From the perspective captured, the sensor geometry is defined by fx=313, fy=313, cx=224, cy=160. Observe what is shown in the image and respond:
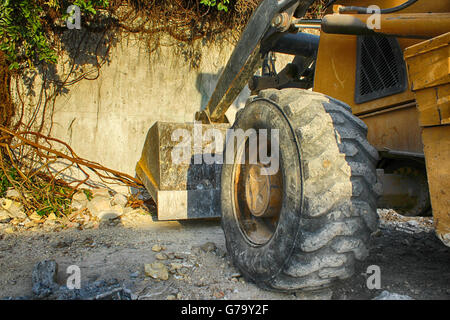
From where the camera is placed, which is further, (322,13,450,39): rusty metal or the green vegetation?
the green vegetation

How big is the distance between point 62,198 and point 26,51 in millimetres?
2205

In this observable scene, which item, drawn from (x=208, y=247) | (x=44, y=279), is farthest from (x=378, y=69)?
(x=44, y=279)

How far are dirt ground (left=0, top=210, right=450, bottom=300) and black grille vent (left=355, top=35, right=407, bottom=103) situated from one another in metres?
0.97

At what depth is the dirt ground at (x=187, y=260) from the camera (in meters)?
1.60

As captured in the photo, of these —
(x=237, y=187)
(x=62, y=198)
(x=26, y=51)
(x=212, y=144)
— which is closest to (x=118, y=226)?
(x=62, y=198)

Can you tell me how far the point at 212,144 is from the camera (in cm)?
317

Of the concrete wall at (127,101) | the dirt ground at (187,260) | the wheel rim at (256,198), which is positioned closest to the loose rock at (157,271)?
the dirt ground at (187,260)

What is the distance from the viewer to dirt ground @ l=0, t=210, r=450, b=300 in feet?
5.26

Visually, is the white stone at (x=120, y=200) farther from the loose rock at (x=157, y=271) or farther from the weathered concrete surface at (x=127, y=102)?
the loose rock at (x=157, y=271)

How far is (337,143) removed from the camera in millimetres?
1356

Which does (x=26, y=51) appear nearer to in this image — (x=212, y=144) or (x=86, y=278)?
(x=212, y=144)

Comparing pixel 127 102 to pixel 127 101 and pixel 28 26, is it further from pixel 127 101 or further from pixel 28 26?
pixel 28 26

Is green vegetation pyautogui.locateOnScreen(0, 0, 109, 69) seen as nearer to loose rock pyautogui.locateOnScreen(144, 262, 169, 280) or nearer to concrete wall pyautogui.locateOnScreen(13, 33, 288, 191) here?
concrete wall pyautogui.locateOnScreen(13, 33, 288, 191)

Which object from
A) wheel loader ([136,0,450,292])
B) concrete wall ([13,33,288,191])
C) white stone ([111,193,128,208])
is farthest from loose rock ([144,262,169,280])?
concrete wall ([13,33,288,191])
